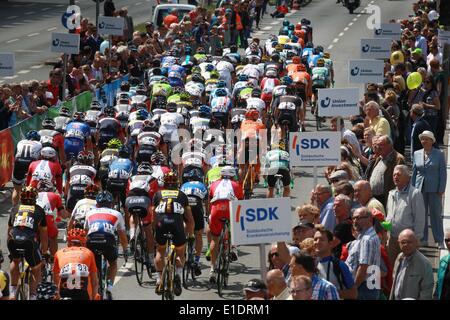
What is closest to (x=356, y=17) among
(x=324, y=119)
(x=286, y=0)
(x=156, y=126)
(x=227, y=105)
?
(x=286, y=0)

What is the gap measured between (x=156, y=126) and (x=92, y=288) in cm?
946

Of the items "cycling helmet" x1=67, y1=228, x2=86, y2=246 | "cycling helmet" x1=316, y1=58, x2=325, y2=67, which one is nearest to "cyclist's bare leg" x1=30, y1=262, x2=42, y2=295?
"cycling helmet" x1=67, y1=228, x2=86, y2=246

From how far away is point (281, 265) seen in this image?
14.0m

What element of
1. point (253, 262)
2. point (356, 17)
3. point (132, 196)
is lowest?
point (356, 17)

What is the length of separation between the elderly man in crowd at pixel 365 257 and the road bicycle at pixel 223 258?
14.5ft

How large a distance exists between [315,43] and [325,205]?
35.9m

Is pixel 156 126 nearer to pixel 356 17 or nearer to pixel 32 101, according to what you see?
pixel 32 101

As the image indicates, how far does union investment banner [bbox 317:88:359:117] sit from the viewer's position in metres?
23.1

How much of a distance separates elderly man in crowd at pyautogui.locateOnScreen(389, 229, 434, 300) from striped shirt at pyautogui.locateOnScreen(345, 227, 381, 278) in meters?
0.32

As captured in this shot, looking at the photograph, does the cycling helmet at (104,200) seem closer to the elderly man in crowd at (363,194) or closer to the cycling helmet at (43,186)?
the cycling helmet at (43,186)

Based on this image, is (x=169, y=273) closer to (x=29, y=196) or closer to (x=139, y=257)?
(x=29, y=196)

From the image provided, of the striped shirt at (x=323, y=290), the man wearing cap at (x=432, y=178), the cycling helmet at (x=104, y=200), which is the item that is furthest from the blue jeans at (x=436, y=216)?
the striped shirt at (x=323, y=290)

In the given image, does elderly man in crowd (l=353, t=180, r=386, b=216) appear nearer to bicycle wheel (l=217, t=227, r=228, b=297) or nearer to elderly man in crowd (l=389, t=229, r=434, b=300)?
elderly man in crowd (l=389, t=229, r=434, b=300)

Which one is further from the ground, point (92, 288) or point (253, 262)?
point (92, 288)
